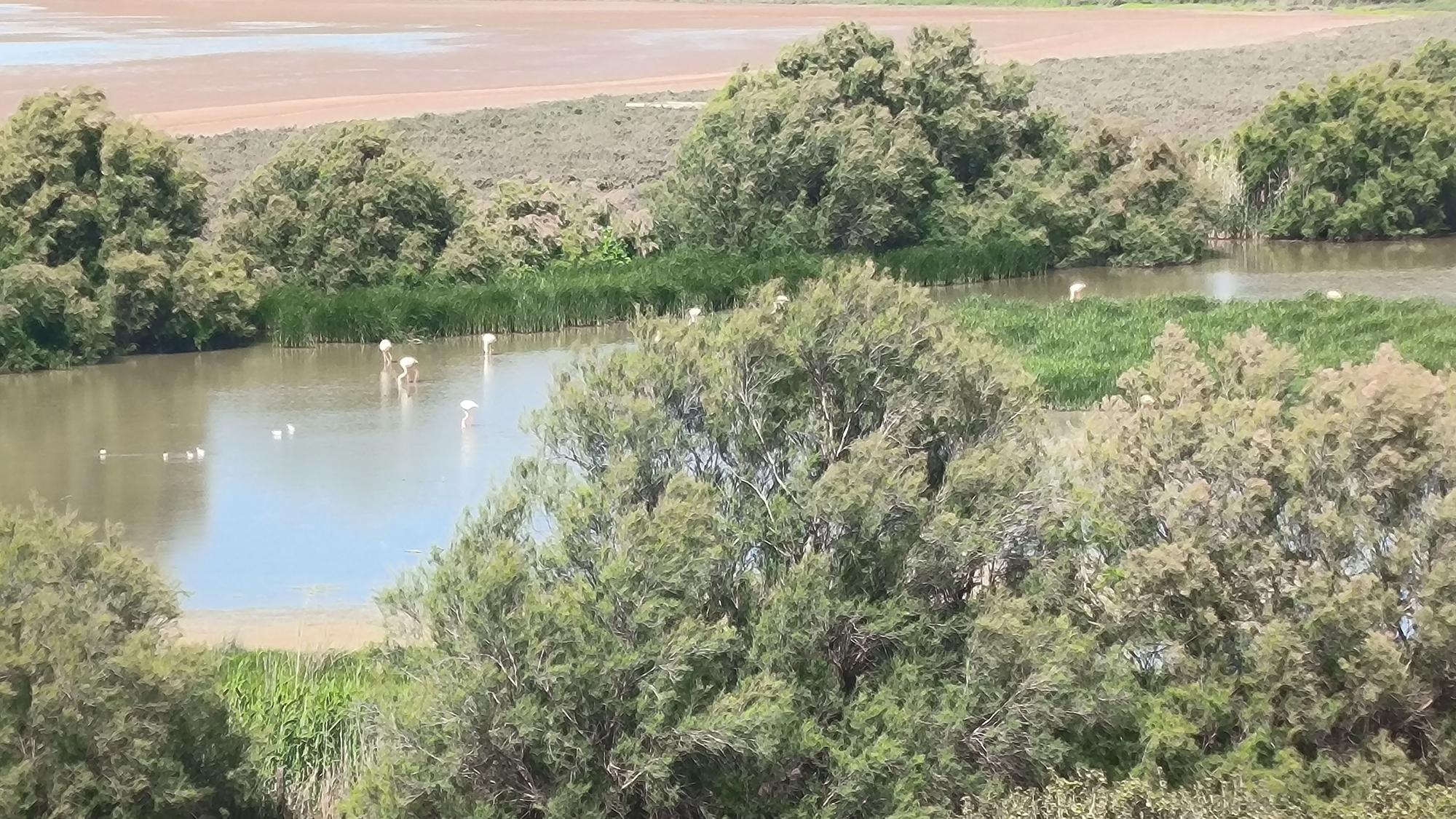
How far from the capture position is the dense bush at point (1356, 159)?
32.9 m

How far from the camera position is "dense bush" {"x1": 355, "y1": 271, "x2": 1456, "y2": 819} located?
9961 mm

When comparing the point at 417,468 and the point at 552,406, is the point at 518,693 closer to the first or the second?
the point at 552,406

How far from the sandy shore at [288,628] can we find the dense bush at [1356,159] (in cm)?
2307

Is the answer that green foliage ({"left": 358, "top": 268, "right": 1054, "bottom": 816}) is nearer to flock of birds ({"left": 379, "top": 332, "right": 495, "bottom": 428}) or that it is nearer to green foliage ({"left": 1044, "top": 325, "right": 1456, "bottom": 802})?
green foliage ({"left": 1044, "top": 325, "right": 1456, "bottom": 802})

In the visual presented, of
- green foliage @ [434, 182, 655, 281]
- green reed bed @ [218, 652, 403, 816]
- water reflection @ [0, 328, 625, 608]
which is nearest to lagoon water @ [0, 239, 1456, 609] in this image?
water reflection @ [0, 328, 625, 608]

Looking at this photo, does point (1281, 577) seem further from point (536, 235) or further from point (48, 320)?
point (536, 235)

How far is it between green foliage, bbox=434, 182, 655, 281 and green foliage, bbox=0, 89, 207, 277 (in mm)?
3979

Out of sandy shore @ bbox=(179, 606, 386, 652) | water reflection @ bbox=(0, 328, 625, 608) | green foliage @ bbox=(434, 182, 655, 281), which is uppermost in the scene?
green foliage @ bbox=(434, 182, 655, 281)

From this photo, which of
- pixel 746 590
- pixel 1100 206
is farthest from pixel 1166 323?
pixel 746 590

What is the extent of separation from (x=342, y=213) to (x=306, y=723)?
57.8 feet

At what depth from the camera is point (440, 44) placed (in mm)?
67562

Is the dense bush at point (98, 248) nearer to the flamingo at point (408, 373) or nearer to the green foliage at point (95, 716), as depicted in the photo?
the flamingo at point (408, 373)

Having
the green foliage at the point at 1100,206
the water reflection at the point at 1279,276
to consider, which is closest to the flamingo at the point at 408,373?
the water reflection at the point at 1279,276

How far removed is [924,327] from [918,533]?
1.29 m
